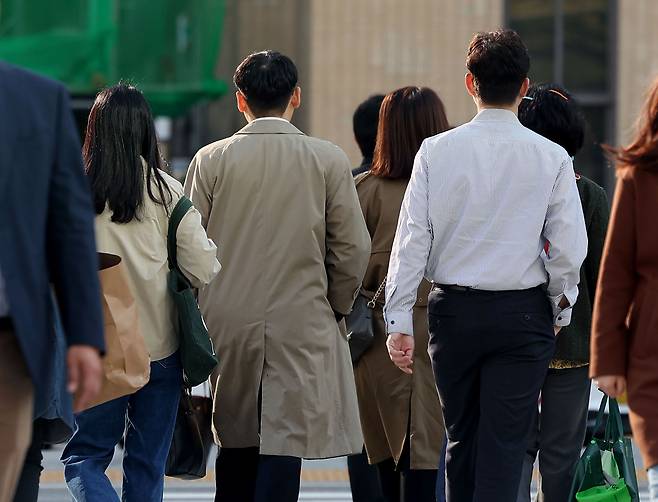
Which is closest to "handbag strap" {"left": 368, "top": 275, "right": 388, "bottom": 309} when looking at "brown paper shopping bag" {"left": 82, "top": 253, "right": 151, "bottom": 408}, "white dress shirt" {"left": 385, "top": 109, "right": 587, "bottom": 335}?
"white dress shirt" {"left": 385, "top": 109, "right": 587, "bottom": 335}

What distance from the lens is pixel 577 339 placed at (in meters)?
5.61

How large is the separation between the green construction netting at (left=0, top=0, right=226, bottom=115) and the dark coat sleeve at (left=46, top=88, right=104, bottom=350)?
9.61 metres

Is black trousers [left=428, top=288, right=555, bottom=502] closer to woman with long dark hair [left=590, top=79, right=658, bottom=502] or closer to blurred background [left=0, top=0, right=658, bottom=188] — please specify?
woman with long dark hair [left=590, top=79, right=658, bottom=502]

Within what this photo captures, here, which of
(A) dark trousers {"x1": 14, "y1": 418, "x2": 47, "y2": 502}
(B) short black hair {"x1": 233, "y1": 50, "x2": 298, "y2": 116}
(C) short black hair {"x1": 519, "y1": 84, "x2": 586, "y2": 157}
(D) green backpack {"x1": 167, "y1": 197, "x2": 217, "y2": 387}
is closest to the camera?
(A) dark trousers {"x1": 14, "y1": 418, "x2": 47, "y2": 502}

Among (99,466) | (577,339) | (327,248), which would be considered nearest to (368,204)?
(327,248)

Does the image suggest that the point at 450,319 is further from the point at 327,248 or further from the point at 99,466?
the point at 99,466

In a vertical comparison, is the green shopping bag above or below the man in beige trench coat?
below

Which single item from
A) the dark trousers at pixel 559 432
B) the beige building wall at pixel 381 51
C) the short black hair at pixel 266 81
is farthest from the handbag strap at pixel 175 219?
the beige building wall at pixel 381 51

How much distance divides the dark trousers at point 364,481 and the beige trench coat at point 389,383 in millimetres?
69

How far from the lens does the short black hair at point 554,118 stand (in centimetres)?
576

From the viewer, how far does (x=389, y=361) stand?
610cm

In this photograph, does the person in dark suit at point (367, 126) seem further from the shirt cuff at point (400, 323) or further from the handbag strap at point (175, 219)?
the shirt cuff at point (400, 323)

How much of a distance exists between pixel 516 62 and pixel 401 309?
2.94 ft

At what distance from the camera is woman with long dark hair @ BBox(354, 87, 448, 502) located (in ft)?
19.7
